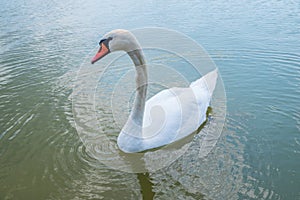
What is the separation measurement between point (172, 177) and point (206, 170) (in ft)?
1.43

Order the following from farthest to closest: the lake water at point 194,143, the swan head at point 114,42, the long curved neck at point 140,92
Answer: the long curved neck at point 140,92
the swan head at point 114,42
the lake water at point 194,143

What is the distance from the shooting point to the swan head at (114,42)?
411 cm

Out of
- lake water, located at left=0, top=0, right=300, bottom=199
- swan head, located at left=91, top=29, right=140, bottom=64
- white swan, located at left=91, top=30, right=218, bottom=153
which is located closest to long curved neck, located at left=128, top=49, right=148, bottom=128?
white swan, located at left=91, top=30, right=218, bottom=153

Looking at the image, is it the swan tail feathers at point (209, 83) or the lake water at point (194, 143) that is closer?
the lake water at point (194, 143)

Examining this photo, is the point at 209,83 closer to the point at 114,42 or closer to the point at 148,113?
the point at 148,113

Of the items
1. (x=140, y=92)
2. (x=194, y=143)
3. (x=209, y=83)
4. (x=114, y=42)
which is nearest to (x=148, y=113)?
(x=140, y=92)

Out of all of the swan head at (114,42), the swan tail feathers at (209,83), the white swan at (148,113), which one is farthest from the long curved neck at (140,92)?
the swan tail feathers at (209,83)

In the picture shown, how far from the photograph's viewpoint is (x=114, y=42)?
13.6ft

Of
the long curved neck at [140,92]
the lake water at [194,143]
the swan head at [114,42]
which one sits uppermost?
the swan head at [114,42]

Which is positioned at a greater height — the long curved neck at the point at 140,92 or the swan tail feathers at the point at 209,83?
the long curved neck at the point at 140,92

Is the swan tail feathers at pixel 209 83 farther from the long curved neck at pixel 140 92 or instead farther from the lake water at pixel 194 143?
the long curved neck at pixel 140 92

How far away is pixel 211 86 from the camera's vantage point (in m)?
5.69

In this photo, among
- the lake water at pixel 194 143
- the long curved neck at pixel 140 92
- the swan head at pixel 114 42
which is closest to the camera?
the lake water at pixel 194 143

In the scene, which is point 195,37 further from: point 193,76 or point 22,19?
point 22,19
